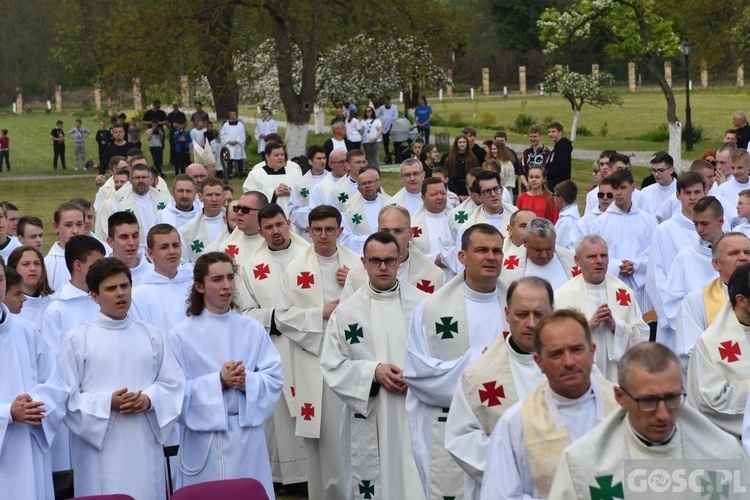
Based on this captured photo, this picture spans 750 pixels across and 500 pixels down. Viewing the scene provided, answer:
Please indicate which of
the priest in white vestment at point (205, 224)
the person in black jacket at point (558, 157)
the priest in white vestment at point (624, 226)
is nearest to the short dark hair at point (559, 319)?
the priest in white vestment at point (624, 226)

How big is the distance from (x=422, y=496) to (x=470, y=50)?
7725 centimetres

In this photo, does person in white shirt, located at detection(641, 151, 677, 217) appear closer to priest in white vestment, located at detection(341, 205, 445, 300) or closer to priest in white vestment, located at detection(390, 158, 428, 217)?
priest in white vestment, located at detection(390, 158, 428, 217)

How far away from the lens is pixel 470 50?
83.6 meters

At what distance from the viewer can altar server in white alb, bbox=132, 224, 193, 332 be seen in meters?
8.45

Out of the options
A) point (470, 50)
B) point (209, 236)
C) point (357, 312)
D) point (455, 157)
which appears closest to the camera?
point (357, 312)

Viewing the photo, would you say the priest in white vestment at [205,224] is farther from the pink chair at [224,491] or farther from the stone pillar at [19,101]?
the stone pillar at [19,101]

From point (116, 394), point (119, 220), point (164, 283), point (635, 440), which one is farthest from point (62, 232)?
point (635, 440)

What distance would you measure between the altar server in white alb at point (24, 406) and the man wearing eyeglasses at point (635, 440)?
3399 millimetres

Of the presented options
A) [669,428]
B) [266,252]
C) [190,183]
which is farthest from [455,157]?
[669,428]

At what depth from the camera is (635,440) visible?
4484 millimetres

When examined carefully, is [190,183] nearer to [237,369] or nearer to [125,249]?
[125,249]

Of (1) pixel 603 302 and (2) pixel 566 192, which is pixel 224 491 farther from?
(2) pixel 566 192

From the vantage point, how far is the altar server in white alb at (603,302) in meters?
7.95

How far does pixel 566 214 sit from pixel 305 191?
4000 millimetres
